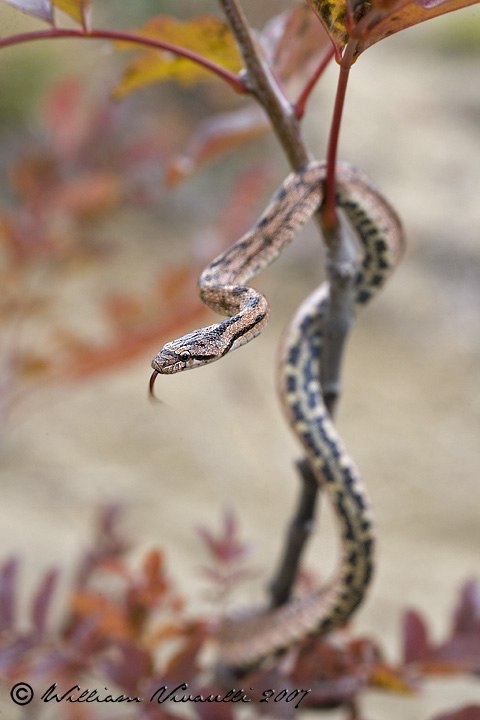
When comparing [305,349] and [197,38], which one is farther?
[305,349]

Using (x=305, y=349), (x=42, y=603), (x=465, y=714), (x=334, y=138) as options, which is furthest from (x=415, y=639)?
(x=334, y=138)

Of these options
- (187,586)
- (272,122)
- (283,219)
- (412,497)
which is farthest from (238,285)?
(412,497)

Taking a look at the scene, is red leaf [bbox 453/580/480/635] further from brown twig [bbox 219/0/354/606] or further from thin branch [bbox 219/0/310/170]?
thin branch [bbox 219/0/310/170]

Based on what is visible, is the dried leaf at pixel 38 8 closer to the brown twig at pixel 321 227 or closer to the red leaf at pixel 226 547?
the brown twig at pixel 321 227

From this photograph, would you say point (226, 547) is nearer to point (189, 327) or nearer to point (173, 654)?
Answer: point (173, 654)

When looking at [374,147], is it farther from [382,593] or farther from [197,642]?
[197,642]

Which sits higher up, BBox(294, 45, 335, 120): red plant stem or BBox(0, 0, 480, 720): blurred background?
BBox(0, 0, 480, 720): blurred background

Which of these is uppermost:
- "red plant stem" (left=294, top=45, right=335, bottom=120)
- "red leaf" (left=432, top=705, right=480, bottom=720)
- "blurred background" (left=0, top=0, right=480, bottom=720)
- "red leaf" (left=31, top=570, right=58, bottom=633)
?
"blurred background" (left=0, top=0, right=480, bottom=720)

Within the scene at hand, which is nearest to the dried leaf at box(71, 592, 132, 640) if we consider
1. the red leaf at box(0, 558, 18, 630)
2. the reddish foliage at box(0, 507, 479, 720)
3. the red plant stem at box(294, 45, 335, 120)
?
the reddish foliage at box(0, 507, 479, 720)
